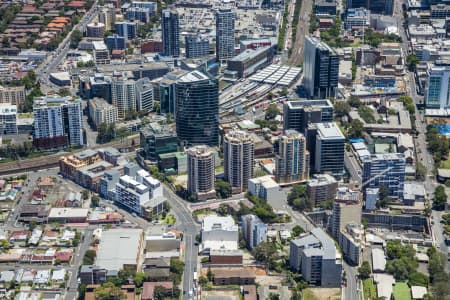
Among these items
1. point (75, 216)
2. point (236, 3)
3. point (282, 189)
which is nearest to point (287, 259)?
point (282, 189)

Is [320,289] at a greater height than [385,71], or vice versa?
[385,71]

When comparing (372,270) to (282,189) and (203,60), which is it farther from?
(203,60)

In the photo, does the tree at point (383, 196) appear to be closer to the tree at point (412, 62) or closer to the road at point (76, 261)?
the road at point (76, 261)

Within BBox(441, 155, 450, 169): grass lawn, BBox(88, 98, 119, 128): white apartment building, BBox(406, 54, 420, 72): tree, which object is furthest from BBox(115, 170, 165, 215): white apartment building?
BBox(406, 54, 420, 72): tree

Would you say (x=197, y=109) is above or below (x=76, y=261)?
above

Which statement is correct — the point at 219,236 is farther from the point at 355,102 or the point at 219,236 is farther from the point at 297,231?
the point at 355,102

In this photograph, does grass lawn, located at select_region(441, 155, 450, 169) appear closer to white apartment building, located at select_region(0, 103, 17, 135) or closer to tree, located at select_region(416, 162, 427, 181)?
tree, located at select_region(416, 162, 427, 181)

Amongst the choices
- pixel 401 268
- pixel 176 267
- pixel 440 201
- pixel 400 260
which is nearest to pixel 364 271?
pixel 401 268
